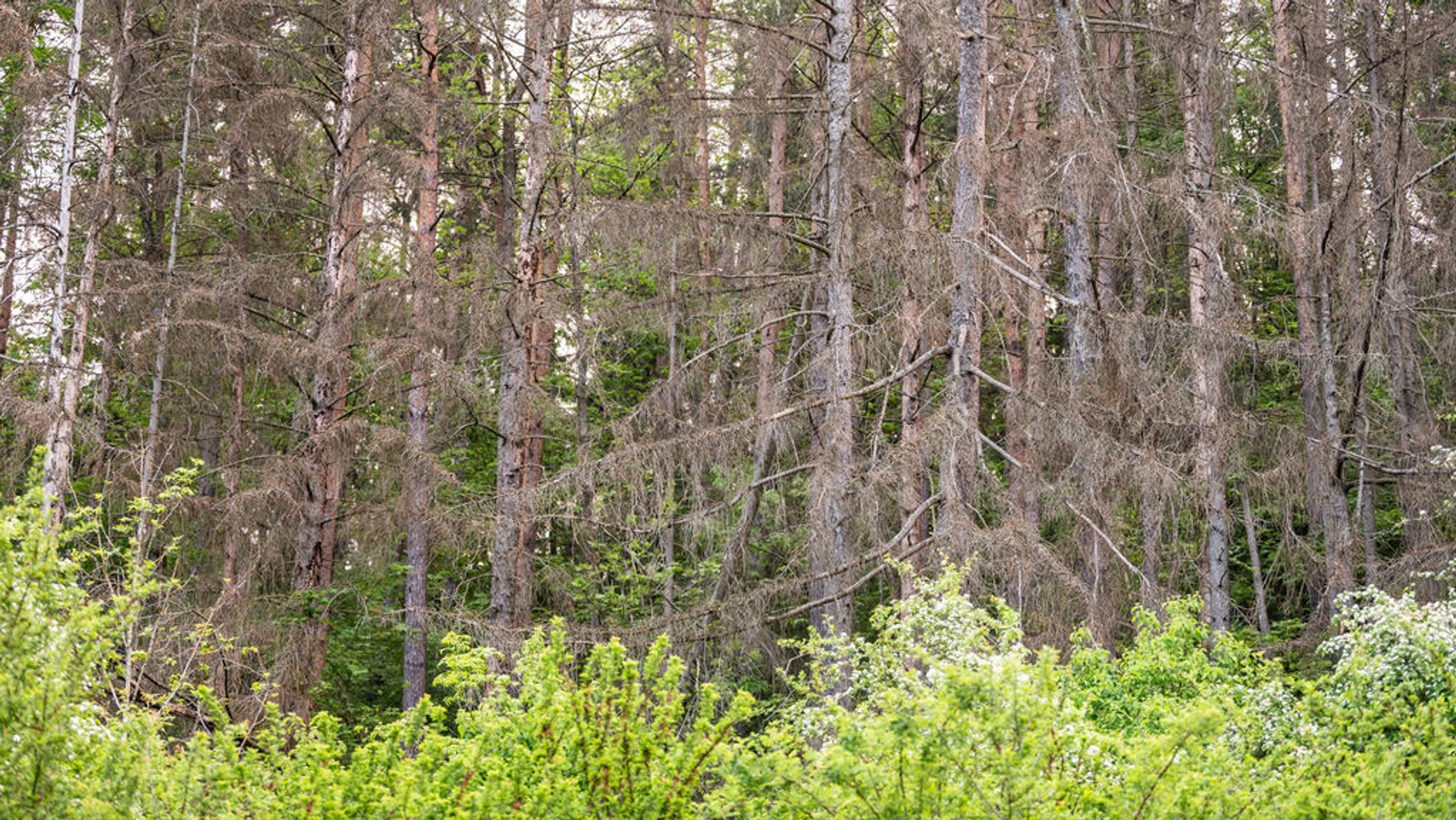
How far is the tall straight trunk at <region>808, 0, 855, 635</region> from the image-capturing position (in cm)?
1070

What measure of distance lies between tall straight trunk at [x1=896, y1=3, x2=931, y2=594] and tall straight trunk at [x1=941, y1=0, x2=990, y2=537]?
291 millimetres

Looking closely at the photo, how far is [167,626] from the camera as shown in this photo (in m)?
11.4

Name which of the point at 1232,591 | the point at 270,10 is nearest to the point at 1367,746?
the point at 1232,591

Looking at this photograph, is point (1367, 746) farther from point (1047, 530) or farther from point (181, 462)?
point (181, 462)

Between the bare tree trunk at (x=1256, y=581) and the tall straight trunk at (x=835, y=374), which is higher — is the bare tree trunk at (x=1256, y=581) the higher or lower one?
the lower one

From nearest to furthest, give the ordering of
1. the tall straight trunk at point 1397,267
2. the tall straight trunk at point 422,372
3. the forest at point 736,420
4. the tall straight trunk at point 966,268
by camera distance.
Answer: the forest at point 736,420 < the tall straight trunk at point 966,268 < the tall straight trunk at point 1397,267 < the tall straight trunk at point 422,372

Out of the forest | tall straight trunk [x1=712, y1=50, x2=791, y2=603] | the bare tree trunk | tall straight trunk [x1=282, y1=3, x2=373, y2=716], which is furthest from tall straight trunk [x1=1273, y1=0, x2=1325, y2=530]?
tall straight trunk [x1=282, y1=3, x2=373, y2=716]

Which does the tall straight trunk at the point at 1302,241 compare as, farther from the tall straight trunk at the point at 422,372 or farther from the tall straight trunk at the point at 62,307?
the tall straight trunk at the point at 62,307

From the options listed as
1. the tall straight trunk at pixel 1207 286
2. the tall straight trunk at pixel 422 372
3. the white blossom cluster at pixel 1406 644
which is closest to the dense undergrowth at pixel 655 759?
the white blossom cluster at pixel 1406 644

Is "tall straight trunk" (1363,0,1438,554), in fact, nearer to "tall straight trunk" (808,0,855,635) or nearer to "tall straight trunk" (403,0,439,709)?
→ "tall straight trunk" (808,0,855,635)

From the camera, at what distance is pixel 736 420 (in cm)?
1191

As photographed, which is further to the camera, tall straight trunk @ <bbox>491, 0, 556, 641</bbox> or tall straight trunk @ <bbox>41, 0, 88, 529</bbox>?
tall straight trunk @ <bbox>491, 0, 556, 641</bbox>

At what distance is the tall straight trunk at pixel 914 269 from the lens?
1016cm

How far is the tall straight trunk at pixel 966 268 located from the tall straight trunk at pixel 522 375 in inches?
146
